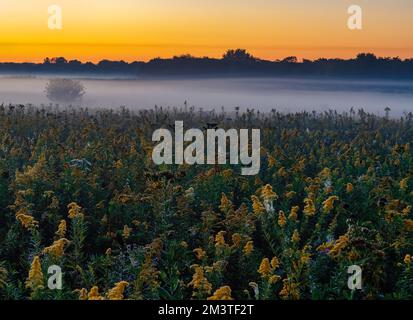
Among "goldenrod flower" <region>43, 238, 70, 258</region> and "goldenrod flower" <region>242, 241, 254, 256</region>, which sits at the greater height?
"goldenrod flower" <region>43, 238, 70, 258</region>

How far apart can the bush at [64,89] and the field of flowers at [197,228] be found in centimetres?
2289

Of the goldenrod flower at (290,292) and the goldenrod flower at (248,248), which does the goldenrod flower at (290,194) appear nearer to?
the goldenrod flower at (248,248)

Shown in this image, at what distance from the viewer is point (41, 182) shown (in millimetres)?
9008

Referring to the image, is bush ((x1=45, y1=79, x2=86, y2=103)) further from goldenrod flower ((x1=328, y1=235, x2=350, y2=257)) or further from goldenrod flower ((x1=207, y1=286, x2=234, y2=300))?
goldenrod flower ((x1=207, y1=286, x2=234, y2=300))

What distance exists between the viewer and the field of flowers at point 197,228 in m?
Result: 6.17

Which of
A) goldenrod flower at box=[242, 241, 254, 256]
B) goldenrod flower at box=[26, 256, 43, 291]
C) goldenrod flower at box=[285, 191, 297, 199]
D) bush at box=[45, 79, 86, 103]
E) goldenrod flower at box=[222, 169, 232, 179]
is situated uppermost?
bush at box=[45, 79, 86, 103]

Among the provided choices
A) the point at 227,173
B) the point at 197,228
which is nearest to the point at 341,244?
the point at 197,228

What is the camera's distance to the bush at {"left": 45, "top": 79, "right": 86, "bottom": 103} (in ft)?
115

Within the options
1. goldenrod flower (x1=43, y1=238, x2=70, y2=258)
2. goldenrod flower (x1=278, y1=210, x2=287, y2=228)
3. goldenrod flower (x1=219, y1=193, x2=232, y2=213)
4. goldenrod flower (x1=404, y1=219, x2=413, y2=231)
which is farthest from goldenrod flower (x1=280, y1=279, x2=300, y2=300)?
goldenrod flower (x1=43, y1=238, x2=70, y2=258)

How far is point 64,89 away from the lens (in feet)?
116

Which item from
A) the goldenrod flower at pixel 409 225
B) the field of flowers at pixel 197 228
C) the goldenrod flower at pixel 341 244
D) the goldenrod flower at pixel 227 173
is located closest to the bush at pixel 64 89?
the field of flowers at pixel 197 228

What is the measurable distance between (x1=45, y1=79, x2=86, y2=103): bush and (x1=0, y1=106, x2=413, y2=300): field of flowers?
22.9 metres
